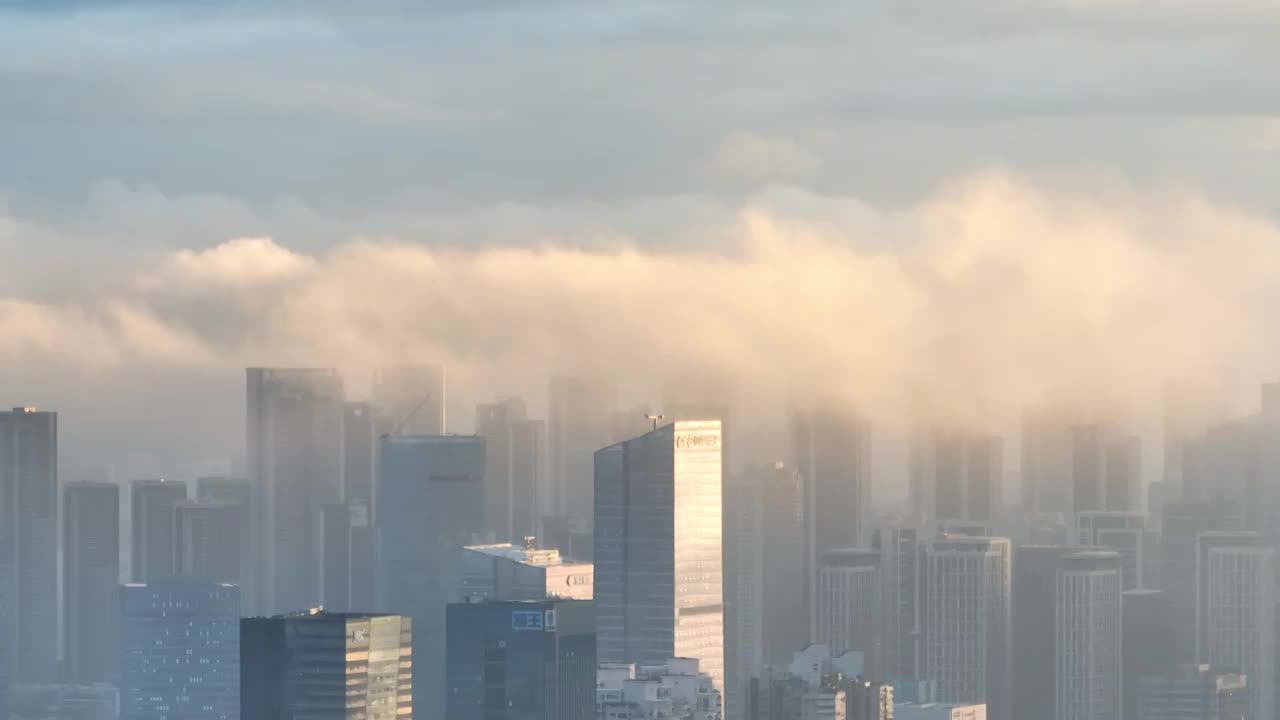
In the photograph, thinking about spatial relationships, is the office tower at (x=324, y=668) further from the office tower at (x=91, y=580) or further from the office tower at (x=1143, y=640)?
the office tower at (x=91, y=580)

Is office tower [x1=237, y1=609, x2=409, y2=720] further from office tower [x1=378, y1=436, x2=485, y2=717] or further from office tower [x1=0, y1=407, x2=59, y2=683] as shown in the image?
office tower [x1=0, y1=407, x2=59, y2=683]

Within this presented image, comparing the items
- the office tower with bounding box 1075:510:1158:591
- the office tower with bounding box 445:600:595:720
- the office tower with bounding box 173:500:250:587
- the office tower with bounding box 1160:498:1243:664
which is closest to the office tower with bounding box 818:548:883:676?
the office tower with bounding box 1075:510:1158:591

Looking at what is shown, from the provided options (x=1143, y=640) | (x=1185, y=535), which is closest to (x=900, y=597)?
(x=1143, y=640)

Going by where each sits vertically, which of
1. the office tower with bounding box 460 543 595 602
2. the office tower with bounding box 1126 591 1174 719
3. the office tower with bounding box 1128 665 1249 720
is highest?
the office tower with bounding box 460 543 595 602

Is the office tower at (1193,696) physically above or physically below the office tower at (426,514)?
below

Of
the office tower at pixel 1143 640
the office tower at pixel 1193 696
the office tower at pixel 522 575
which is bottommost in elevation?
the office tower at pixel 1193 696

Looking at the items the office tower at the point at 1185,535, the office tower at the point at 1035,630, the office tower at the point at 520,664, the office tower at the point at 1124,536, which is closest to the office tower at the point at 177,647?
the office tower at the point at 520,664

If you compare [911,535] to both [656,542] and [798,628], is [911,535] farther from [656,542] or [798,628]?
[656,542]
